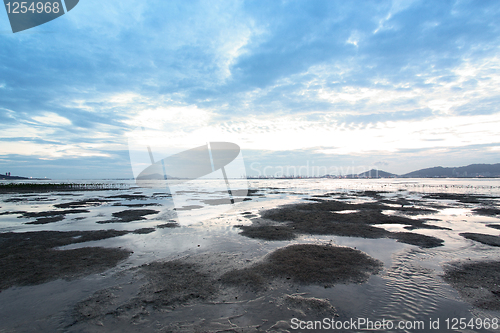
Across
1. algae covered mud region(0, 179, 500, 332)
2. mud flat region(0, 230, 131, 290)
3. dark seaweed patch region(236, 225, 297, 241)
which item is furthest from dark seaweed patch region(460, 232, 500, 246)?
mud flat region(0, 230, 131, 290)

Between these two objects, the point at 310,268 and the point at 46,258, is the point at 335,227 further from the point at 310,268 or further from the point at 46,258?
the point at 46,258

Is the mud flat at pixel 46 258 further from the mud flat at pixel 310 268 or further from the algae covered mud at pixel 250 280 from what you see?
the mud flat at pixel 310 268

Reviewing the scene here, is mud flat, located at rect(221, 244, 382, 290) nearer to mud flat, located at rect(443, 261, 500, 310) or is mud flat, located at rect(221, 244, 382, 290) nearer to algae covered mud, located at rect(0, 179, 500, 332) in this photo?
algae covered mud, located at rect(0, 179, 500, 332)

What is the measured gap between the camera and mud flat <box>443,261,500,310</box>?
6.59 meters

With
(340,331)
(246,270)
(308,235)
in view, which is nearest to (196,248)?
(246,270)

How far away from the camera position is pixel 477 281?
7754 millimetres

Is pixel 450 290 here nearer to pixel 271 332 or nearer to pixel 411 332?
pixel 411 332

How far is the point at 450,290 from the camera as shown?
7180mm

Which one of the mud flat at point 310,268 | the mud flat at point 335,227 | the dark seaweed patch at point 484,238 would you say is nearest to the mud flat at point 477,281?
the mud flat at point 310,268

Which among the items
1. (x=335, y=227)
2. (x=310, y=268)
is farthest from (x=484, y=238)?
(x=310, y=268)

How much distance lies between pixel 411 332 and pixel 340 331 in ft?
5.65

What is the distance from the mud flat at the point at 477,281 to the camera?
6590 millimetres

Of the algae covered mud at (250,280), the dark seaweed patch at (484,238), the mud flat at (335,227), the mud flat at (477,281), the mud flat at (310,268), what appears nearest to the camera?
the algae covered mud at (250,280)

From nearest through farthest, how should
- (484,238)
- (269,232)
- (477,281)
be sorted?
1. (477,281)
2. (484,238)
3. (269,232)
